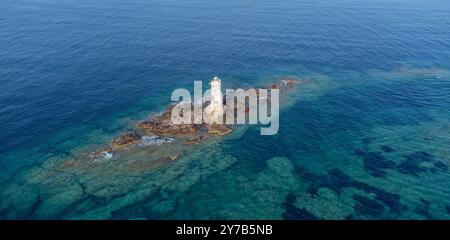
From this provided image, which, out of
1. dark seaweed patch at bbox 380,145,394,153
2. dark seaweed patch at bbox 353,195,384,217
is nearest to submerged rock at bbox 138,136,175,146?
dark seaweed patch at bbox 353,195,384,217

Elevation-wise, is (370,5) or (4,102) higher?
(370,5)

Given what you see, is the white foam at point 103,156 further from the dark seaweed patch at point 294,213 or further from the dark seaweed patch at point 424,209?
the dark seaweed patch at point 424,209

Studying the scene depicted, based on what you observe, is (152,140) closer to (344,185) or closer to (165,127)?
(165,127)

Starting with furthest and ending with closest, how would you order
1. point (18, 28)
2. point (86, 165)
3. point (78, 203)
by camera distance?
1. point (18, 28)
2. point (86, 165)
3. point (78, 203)

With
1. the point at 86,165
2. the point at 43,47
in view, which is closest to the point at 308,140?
the point at 86,165

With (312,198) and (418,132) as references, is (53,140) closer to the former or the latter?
(312,198)

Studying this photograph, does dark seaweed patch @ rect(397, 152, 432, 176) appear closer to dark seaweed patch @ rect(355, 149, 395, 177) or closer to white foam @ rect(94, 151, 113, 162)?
dark seaweed patch @ rect(355, 149, 395, 177)
